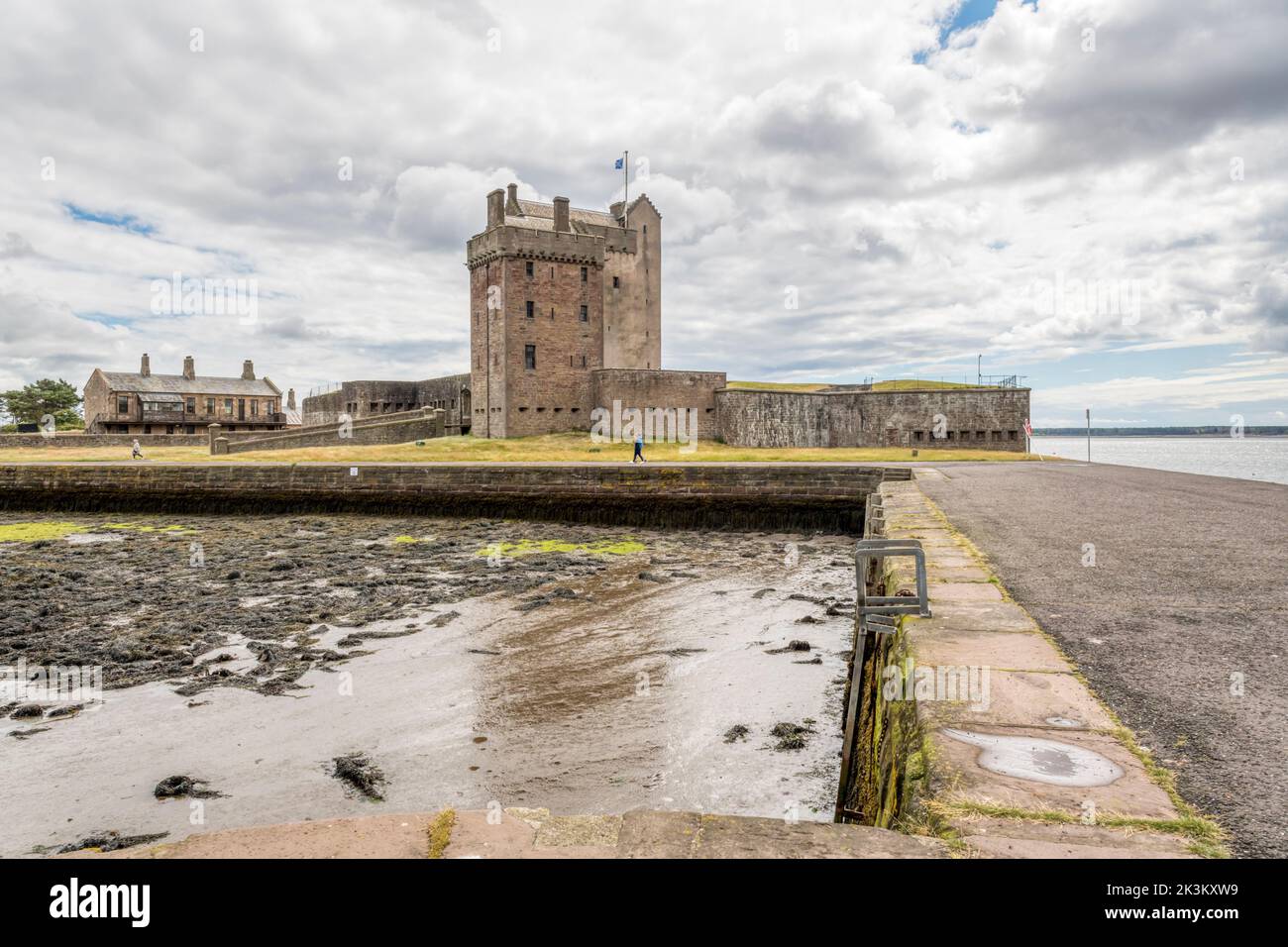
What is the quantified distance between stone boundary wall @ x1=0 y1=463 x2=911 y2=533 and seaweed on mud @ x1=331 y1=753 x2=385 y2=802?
1612 centimetres

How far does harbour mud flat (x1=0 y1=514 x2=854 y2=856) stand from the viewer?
5070 millimetres

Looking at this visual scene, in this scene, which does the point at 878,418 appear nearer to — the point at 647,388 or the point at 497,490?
the point at 647,388

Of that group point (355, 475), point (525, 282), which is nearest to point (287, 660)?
point (355, 475)

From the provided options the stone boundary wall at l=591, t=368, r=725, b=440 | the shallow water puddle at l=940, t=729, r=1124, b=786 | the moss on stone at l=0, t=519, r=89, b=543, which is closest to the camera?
the shallow water puddle at l=940, t=729, r=1124, b=786

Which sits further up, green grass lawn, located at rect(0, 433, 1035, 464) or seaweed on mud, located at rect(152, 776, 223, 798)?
green grass lawn, located at rect(0, 433, 1035, 464)

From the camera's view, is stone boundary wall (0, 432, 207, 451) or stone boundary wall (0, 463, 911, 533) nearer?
stone boundary wall (0, 463, 911, 533)

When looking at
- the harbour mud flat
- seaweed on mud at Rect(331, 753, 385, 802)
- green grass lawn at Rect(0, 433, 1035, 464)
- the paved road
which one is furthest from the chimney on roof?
seaweed on mud at Rect(331, 753, 385, 802)

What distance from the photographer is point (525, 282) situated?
144ft

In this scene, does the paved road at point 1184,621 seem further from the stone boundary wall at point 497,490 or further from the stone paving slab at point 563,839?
the stone boundary wall at point 497,490

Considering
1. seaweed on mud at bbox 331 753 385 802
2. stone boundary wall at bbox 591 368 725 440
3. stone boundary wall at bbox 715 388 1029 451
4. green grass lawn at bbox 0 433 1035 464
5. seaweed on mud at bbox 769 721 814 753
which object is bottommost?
seaweed on mud at bbox 331 753 385 802

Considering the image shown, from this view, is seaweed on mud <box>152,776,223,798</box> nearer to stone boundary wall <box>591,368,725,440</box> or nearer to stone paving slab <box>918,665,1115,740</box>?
stone paving slab <box>918,665,1115,740</box>

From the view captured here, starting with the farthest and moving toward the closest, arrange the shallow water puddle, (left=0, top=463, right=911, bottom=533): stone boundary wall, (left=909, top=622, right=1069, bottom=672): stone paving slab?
(left=0, top=463, right=911, bottom=533): stone boundary wall → (left=909, top=622, right=1069, bottom=672): stone paving slab → the shallow water puddle
